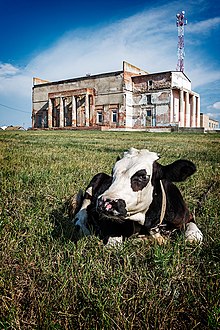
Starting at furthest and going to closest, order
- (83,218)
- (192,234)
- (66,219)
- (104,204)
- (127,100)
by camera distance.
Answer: (127,100), (66,219), (83,218), (192,234), (104,204)

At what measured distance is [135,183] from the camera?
2857mm

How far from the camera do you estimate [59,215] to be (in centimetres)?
390

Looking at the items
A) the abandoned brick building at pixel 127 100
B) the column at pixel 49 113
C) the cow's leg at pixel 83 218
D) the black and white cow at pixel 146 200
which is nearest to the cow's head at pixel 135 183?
the black and white cow at pixel 146 200

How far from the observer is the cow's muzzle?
2.45 metres

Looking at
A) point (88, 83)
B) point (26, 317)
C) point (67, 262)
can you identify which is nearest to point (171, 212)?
point (67, 262)

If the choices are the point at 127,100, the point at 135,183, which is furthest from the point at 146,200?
the point at 127,100

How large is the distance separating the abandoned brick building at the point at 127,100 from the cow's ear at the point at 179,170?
1485 inches

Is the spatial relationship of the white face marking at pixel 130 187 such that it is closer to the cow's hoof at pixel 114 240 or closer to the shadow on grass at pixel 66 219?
the cow's hoof at pixel 114 240

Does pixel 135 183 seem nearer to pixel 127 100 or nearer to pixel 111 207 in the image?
pixel 111 207

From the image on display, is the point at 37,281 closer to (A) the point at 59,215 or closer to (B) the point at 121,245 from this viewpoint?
(B) the point at 121,245

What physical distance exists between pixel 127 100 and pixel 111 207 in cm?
4135

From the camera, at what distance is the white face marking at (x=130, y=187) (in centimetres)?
268

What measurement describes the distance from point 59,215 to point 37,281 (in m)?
1.77

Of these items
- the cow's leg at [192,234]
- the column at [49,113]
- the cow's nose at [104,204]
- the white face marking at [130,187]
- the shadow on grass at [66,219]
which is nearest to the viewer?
the cow's nose at [104,204]
